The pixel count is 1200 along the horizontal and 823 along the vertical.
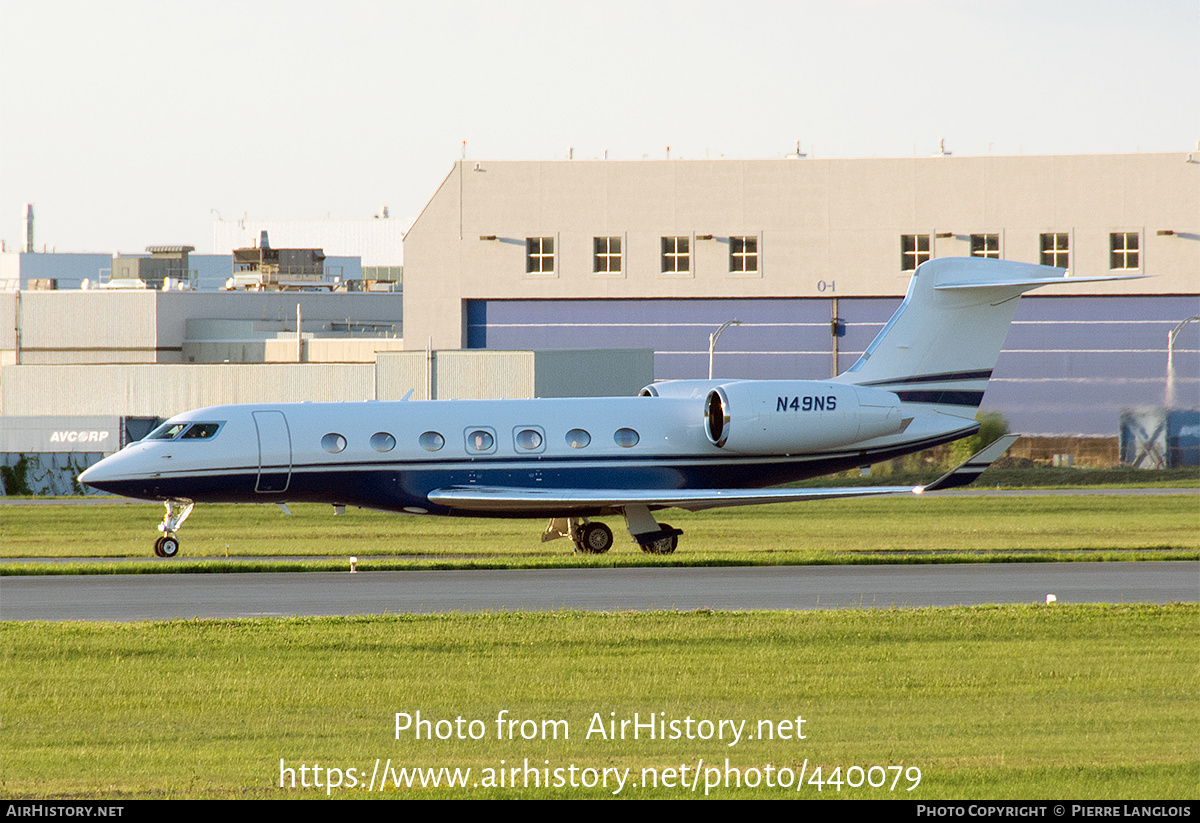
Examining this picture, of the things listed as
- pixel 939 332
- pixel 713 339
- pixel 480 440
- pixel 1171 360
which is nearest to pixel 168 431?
pixel 480 440

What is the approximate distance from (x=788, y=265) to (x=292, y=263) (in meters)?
39.7

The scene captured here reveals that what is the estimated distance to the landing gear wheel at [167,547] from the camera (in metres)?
27.7

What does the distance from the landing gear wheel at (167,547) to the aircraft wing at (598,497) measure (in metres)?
4.80

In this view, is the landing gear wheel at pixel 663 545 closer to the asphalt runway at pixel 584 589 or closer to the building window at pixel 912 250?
the asphalt runway at pixel 584 589

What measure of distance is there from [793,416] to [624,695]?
685 inches

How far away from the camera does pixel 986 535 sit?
33.7 meters

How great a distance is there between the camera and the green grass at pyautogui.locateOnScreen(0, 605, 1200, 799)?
992 cm

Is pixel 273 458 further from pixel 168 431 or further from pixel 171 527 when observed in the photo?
pixel 171 527

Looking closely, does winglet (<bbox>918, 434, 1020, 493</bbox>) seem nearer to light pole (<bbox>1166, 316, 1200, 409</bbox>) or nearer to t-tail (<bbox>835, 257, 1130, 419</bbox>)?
t-tail (<bbox>835, 257, 1130, 419</bbox>)

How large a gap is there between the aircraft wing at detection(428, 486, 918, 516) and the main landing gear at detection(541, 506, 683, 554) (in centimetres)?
31

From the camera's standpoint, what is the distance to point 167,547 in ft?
91.2

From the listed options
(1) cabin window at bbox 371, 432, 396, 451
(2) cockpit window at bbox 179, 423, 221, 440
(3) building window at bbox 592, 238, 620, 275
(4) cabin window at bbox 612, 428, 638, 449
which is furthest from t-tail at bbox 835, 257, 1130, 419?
(3) building window at bbox 592, 238, 620, 275

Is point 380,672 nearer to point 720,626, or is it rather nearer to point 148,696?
point 148,696
